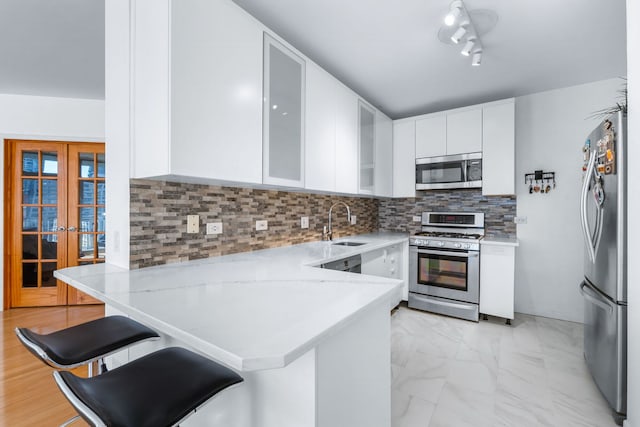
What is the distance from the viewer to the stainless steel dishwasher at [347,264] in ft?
7.13

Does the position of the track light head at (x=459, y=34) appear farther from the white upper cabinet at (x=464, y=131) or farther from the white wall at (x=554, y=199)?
the white wall at (x=554, y=199)

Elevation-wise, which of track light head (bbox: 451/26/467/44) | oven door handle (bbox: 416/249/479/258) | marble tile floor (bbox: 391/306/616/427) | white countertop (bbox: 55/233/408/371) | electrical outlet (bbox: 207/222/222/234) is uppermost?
track light head (bbox: 451/26/467/44)

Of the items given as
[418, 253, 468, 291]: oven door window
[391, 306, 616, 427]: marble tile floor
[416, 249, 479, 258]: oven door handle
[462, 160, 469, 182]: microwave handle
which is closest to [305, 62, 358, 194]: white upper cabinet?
[416, 249, 479, 258]: oven door handle

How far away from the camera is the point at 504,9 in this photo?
1.87 meters

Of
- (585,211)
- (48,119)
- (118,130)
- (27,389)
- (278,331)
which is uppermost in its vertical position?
(48,119)

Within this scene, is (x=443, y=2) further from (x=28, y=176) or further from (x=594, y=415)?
(x=28, y=176)

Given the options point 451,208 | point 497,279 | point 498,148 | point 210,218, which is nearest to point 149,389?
point 210,218

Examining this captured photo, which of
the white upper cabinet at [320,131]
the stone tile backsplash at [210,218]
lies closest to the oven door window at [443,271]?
the stone tile backsplash at [210,218]

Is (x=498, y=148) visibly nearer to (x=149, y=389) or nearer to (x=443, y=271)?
(x=443, y=271)

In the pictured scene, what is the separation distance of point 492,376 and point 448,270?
4.00 feet

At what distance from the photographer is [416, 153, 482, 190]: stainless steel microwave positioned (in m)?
3.22

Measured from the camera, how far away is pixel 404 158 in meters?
3.67

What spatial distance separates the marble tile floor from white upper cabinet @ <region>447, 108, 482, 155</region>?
1.82 meters

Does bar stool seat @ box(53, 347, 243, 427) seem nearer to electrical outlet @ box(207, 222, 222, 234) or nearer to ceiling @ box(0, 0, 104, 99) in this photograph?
electrical outlet @ box(207, 222, 222, 234)
